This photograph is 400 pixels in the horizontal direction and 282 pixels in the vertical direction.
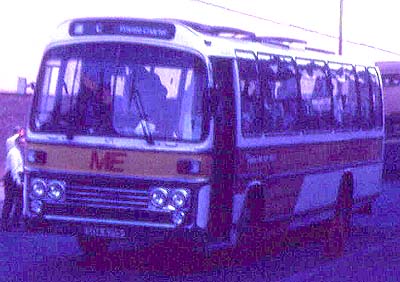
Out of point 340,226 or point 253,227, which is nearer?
point 253,227

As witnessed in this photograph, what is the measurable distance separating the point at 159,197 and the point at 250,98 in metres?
2.23

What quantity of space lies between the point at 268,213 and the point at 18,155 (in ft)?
17.3

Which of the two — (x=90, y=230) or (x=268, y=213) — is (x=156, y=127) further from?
(x=268, y=213)

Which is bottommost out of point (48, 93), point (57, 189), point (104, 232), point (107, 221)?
point (104, 232)

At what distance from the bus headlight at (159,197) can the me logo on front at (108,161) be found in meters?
0.44

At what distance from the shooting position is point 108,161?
14.2 metres

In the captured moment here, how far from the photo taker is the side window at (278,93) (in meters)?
16.3

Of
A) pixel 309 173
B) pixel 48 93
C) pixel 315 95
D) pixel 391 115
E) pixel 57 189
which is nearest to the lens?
pixel 57 189

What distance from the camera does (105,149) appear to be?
1417 centimetres

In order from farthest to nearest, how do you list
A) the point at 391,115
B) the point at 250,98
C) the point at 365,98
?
the point at 391,115, the point at 365,98, the point at 250,98

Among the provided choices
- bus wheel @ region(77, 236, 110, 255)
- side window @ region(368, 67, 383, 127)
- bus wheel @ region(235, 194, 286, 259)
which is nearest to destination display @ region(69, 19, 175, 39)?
bus wheel @ region(235, 194, 286, 259)

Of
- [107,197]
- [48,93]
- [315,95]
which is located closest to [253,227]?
[107,197]

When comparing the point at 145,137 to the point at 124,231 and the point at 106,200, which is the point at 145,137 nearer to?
the point at 106,200

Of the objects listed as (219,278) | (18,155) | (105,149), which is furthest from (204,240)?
(18,155)
